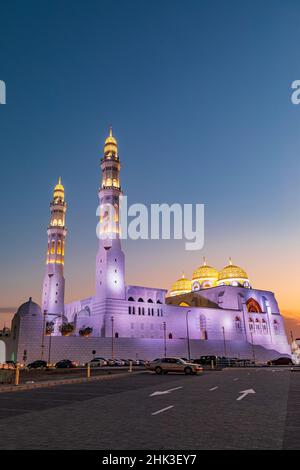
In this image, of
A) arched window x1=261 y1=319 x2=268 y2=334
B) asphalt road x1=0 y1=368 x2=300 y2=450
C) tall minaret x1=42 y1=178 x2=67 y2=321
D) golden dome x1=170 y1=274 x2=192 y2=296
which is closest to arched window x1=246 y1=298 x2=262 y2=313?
arched window x1=261 y1=319 x2=268 y2=334

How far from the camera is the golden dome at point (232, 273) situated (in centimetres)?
11812

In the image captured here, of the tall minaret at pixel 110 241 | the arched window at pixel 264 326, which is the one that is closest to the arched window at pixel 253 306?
the arched window at pixel 264 326

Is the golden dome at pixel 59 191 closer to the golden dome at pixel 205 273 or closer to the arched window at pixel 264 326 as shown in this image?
the golden dome at pixel 205 273

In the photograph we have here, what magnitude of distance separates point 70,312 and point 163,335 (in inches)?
1120

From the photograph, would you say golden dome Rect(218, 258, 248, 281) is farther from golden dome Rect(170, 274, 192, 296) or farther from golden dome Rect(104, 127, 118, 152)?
golden dome Rect(104, 127, 118, 152)

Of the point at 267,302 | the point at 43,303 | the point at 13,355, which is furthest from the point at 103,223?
the point at 267,302

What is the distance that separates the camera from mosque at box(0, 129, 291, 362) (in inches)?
2643

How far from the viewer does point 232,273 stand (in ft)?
389

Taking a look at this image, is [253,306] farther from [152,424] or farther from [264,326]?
[152,424]

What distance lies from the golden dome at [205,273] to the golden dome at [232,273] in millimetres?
3490

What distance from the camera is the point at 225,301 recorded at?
10762cm

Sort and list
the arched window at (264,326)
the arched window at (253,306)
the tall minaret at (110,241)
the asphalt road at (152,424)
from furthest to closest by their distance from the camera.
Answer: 1. the arched window at (264,326)
2. the arched window at (253,306)
3. the tall minaret at (110,241)
4. the asphalt road at (152,424)
